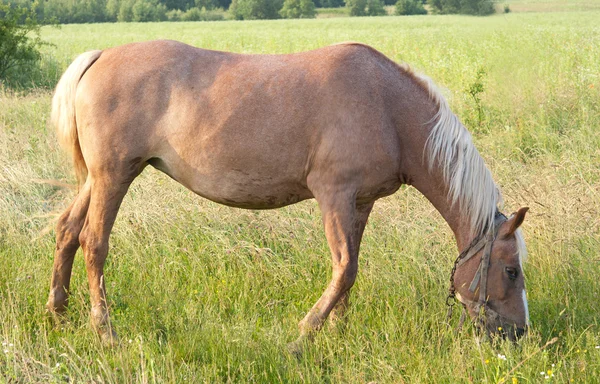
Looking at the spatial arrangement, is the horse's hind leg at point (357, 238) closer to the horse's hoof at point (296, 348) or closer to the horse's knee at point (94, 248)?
the horse's hoof at point (296, 348)

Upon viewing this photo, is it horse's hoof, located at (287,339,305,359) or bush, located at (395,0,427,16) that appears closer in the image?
horse's hoof, located at (287,339,305,359)

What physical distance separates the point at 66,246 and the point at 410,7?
172 feet

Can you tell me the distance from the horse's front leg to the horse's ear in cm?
93

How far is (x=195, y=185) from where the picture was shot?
410 cm

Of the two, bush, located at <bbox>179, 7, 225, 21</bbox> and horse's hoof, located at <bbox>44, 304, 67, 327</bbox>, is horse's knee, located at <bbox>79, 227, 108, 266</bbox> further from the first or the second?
bush, located at <bbox>179, 7, 225, 21</bbox>

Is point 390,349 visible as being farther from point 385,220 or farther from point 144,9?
point 144,9

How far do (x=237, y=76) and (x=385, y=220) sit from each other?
7.01ft

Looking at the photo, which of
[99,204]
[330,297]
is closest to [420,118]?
[330,297]

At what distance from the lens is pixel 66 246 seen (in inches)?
173

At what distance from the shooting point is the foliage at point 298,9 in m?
65.1

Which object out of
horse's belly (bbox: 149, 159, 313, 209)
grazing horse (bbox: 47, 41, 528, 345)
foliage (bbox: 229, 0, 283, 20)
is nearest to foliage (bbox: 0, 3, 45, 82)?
grazing horse (bbox: 47, 41, 528, 345)

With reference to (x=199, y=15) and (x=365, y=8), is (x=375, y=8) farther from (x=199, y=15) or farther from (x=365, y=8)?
(x=199, y=15)

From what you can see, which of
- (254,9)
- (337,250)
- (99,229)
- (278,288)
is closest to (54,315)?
(99,229)

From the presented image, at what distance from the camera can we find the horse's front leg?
378cm
